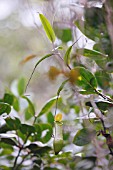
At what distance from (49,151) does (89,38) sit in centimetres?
30

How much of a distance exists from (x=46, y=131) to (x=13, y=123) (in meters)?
0.11

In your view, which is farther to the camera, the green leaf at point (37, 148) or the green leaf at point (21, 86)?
the green leaf at point (21, 86)

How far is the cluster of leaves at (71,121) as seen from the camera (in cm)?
69

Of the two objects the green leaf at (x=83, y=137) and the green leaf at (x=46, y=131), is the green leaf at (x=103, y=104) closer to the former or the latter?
the green leaf at (x=83, y=137)

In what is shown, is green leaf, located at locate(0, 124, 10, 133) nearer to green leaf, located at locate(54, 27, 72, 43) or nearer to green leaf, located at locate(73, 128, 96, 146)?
green leaf, located at locate(73, 128, 96, 146)

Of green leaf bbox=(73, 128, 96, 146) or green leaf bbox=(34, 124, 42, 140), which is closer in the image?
green leaf bbox=(73, 128, 96, 146)

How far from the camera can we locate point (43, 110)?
89cm

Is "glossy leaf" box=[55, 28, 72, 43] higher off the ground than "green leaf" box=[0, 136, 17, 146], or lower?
higher

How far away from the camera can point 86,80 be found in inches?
27.6

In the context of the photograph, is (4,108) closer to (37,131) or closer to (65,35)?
(37,131)

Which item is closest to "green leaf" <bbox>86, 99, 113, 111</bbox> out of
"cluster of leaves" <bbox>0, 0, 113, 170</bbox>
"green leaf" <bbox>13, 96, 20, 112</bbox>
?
"cluster of leaves" <bbox>0, 0, 113, 170</bbox>

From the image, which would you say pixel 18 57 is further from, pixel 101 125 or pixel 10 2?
pixel 101 125

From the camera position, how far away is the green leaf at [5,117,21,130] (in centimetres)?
79

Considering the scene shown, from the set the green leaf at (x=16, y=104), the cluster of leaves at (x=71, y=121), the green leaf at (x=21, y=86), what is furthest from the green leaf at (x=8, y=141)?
the green leaf at (x=21, y=86)
